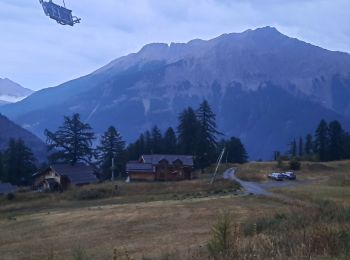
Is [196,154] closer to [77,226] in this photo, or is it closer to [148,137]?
[148,137]

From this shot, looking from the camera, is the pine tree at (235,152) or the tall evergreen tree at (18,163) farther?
the pine tree at (235,152)

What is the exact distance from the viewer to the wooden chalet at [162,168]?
84.2 metres

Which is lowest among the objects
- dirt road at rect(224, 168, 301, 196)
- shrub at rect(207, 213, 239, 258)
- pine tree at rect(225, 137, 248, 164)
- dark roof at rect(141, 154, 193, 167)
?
dirt road at rect(224, 168, 301, 196)

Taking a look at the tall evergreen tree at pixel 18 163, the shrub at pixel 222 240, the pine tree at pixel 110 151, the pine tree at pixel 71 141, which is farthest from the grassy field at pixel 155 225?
the pine tree at pixel 110 151

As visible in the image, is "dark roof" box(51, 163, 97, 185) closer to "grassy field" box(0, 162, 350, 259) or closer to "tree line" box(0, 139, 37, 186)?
"tree line" box(0, 139, 37, 186)

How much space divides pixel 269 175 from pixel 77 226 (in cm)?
4807

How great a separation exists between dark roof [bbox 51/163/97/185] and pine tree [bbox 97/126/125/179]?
254 inches

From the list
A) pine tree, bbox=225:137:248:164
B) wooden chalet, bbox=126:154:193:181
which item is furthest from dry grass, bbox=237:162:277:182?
pine tree, bbox=225:137:248:164

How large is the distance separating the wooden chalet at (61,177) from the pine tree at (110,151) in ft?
26.7

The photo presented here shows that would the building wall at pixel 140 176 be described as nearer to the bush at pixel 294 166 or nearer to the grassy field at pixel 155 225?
the grassy field at pixel 155 225

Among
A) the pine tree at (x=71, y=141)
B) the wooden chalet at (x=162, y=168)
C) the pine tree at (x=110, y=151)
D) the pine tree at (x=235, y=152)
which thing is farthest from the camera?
the pine tree at (x=235, y=152)

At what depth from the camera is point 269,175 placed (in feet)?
254

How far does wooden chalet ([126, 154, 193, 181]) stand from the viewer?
84188 millimetres

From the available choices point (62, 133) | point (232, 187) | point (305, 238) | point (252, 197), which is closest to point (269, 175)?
point (232, 187)
